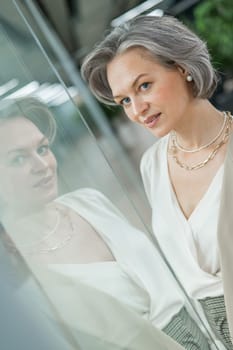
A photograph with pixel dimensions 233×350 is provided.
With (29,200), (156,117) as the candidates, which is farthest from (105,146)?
(29,200)

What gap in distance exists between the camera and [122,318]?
0.78 m

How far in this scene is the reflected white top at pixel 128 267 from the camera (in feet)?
2.62

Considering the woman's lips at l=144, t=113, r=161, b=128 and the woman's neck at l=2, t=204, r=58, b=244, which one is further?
the woman's lips at l=144, t=113, r=161, b=128

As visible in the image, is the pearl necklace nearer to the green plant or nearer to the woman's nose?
the woman's nose

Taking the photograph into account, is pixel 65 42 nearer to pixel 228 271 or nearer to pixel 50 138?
pixel 50 138

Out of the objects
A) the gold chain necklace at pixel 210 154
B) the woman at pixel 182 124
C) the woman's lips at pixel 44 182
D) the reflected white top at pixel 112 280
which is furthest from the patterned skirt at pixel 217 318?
the woman's lips at pixel 44 182

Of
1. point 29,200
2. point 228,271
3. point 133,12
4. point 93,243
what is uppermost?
point 133,12

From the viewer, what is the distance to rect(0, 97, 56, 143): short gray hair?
2.46ft

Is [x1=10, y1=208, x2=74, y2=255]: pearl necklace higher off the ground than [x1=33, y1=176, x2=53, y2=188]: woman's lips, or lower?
lower

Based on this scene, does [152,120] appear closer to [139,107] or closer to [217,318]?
[139,107]

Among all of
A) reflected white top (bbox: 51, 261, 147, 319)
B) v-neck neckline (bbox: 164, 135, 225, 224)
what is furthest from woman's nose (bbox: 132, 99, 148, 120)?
reflected white top (bbox: 51, 261, 147, 319)

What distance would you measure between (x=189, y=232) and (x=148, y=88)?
229 mm

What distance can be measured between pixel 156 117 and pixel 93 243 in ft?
0.71

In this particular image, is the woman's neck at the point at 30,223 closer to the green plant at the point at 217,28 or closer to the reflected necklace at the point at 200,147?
the reflected necklace at the point at 200,147
